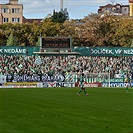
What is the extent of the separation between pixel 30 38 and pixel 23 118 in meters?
87.3

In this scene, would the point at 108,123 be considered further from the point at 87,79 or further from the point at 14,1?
the point at 14,1

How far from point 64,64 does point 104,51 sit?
26.2ft

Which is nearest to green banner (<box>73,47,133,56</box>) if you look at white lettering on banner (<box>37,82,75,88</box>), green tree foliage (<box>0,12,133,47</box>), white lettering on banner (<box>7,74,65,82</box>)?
white lettering on banner (<box>7,74,65,82</box>)

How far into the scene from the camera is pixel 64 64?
7725 centimetres

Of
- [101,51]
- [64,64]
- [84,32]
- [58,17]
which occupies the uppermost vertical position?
[58,17]

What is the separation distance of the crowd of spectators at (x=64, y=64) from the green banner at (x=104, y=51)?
3.58ft

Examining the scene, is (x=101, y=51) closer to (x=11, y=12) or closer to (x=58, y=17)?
(x=11, y=12)

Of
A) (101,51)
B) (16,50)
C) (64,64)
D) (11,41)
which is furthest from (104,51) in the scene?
(11,41)

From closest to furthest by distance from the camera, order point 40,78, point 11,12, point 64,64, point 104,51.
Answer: point 40,78 → point 64,64 → point 104,51 → point 11,12

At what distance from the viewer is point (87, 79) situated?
7256 cm

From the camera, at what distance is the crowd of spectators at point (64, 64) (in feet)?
244

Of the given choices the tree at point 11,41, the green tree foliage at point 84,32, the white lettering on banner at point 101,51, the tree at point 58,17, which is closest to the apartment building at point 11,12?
the tree at point 58,17

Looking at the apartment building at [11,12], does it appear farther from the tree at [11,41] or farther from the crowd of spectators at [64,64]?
the crowd of spectators at [64,64]

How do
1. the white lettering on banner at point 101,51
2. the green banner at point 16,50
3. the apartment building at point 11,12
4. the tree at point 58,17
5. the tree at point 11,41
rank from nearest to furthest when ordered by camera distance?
the green banner at point 16,50 < the white lettering on banner at point 101,51 < the tree at point 11,41 < the apartment building at point 11,12 < the tree at point 58,17
